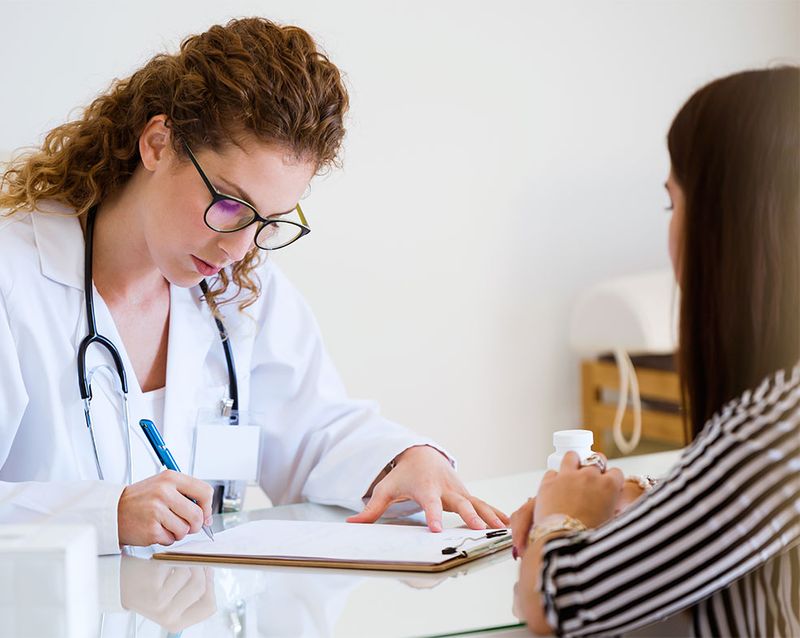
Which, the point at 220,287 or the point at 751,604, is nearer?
the point at 751,604

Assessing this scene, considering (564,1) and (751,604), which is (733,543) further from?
(564,1)

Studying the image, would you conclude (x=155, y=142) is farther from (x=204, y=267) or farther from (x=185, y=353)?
(x=185, y=353)

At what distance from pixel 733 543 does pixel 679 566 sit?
5 cm

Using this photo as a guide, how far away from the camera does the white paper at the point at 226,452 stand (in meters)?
1.59

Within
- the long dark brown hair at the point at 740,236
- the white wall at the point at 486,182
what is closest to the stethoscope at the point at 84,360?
the long dark brown hair at the point at 740,236

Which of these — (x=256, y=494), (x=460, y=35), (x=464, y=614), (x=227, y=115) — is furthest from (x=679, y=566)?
(x=460, y=35)

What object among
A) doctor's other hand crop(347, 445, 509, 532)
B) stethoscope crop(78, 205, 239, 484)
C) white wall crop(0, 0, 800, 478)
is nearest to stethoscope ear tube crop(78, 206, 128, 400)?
stethoscope crop(78, 205, 239, 484)

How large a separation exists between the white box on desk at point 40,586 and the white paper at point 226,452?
721 mm

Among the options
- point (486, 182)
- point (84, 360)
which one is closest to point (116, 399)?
point (84, 360)

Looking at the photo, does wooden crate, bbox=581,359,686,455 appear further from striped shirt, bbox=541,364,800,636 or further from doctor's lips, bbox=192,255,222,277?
striped shirt, bbox=541,364,800,636

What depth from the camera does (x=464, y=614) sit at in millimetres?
1002

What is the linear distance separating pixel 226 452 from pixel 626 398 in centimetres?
216

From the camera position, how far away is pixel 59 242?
1.58 meters

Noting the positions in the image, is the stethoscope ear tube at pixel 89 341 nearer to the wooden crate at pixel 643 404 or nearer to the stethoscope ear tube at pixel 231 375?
the stethoscope ear tube at pixel 231 375
